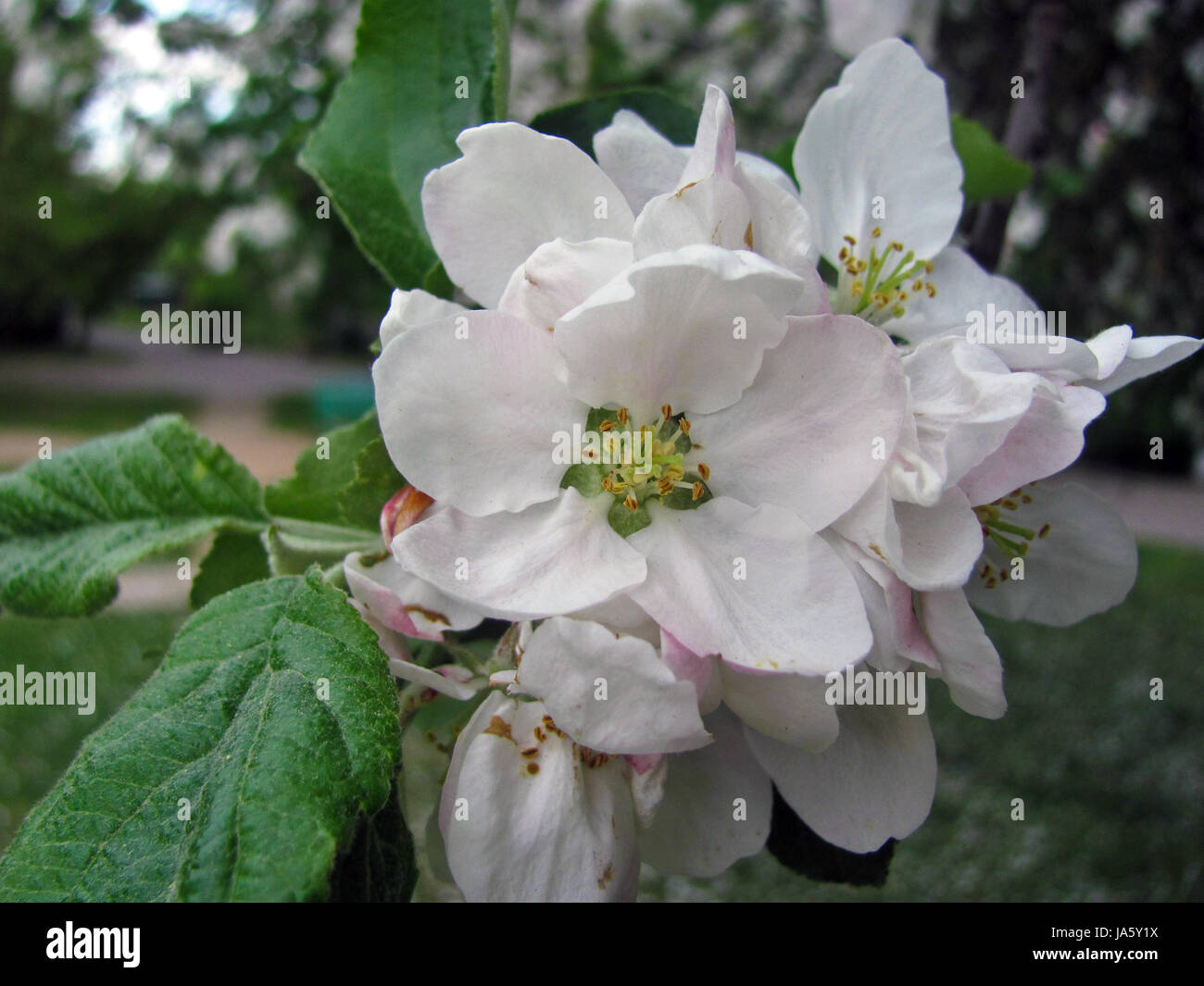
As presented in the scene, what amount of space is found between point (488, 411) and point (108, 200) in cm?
484

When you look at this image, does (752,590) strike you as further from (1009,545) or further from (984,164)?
(984,164)

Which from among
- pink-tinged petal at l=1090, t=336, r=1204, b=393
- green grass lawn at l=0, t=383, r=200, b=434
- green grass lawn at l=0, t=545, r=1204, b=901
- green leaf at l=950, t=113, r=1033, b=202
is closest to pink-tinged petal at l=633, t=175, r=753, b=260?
pink-tinged petal at l=1090, t=336, r=1204, b=393

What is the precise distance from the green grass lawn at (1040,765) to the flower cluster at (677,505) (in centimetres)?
224

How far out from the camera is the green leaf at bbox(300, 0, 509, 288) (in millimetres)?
1080

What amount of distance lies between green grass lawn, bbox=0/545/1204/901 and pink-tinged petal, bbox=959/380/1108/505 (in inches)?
91.0

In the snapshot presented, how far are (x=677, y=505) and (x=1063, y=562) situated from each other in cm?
40

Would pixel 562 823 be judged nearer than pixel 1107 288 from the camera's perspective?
Yes

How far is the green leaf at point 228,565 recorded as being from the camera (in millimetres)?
1080

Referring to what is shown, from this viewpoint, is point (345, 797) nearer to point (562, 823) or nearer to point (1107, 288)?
point (562, 823)

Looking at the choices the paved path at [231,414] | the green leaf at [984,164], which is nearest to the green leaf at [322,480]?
the green leaf at [984,164]

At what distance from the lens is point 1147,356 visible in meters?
0.81

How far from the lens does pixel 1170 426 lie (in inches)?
125

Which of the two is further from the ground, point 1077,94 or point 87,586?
point 1077,94
